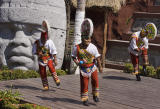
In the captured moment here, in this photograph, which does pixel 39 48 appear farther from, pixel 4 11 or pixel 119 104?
pixel 4 11

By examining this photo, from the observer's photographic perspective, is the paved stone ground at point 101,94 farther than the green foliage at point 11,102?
Yes

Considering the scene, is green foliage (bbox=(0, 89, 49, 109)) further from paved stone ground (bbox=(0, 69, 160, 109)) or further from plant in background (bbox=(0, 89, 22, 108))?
paved stone ground (bbox=(0, 69, 160, 109))

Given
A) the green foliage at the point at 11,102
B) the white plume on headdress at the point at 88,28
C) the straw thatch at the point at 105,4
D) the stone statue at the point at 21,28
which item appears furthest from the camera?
the straw thatch at the point at 105,4

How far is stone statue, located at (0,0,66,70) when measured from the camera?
8352 mm

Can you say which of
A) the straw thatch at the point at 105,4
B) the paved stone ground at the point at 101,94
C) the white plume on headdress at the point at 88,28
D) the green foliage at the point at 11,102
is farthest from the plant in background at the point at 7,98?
the straw thatch at the point at 105,4

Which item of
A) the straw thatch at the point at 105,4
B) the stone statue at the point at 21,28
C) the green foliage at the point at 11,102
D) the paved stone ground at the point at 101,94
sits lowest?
the paved stone ground at the point at 101,94

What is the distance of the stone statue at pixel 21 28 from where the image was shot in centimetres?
835

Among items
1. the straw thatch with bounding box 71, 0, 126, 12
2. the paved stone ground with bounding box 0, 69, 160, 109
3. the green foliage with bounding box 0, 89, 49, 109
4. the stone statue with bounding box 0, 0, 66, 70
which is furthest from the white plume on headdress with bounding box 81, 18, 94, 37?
the straw thatch with bounding box 71, 0, 126, 12

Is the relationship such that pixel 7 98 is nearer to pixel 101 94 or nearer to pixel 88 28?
pixel 88 28

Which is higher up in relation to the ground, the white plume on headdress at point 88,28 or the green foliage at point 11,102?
the white plume on headdress at point 88,28

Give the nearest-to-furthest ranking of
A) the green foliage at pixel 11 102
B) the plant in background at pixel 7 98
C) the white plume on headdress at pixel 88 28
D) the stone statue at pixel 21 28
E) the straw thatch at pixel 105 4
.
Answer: the green foliage at pixel 11 102 < the plant in background at pixel 7 98 < the white plume on headdress at pixel 88 28 < the stone statue at pixel 21 28 < the straw thatch at pixel 105 4

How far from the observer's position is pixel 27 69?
848 cm

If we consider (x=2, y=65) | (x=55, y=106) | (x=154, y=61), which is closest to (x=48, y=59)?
(x=55, y=106)

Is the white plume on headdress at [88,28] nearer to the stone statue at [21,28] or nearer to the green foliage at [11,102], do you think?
the green foliage at [11,102]
